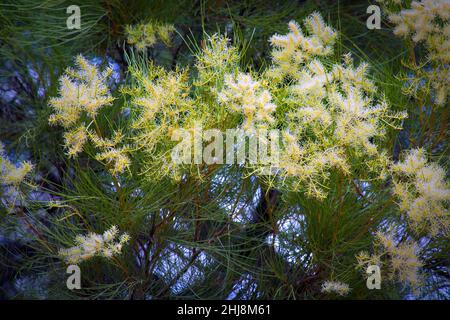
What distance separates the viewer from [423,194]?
66 cm

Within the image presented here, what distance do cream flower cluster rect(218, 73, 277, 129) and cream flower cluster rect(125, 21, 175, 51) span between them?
10.6 inches

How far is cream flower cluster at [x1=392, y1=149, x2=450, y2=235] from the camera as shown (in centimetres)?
65

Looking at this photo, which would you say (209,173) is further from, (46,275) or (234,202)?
(46,275)

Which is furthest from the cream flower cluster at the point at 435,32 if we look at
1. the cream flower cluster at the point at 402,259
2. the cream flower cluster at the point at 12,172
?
the cream flower cluster at the point at 12,172

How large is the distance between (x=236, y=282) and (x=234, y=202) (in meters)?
0.12

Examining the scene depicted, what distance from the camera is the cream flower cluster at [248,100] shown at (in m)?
0.66

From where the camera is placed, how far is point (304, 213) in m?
0.78

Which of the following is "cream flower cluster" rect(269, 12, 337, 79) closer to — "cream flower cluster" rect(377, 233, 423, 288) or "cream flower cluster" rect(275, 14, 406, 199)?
"cream flower cluster" rect(275, 14, 406, 199)

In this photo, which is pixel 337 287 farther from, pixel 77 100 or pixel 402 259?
pixel 77 100

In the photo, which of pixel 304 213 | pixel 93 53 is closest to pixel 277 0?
pixel 93 53

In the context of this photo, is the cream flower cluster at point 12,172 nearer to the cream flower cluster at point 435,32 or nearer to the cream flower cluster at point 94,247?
the cream flower cluster at point 94,247

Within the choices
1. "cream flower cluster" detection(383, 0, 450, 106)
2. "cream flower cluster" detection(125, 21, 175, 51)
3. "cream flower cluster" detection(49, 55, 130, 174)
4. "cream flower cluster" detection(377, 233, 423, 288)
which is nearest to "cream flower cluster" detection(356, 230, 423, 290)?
"cream flower cluster" detection(377, 233, 423, 288)

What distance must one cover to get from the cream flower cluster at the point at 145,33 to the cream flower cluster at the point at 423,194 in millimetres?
390
